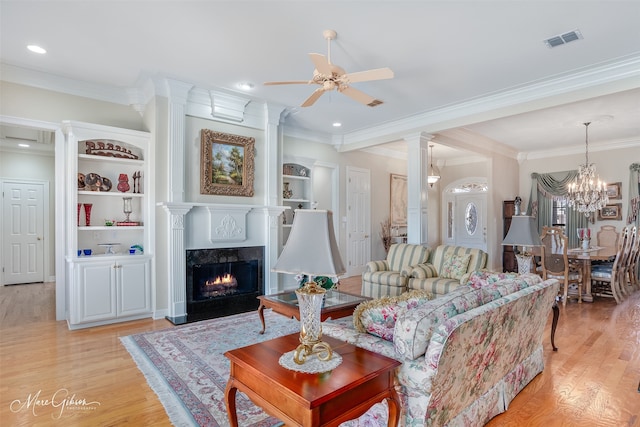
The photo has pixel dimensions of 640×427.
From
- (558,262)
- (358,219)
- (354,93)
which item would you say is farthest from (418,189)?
(354,93)

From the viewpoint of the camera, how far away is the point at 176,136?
4.48 metres

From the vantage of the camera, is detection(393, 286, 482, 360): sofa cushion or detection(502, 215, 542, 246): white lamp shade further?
detection(502, 215, 542, 246): white lamp shade

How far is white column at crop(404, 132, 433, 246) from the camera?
5.64 m

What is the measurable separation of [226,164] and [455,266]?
3.47 meters

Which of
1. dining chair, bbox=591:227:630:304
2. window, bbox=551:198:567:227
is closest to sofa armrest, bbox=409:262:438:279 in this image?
dining chair, bbox=591:227:630:304

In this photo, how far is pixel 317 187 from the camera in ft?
23.0

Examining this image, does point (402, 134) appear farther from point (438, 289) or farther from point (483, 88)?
point (438, 289)

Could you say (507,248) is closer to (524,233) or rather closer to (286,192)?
(524,233)

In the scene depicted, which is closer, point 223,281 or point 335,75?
point 335,75

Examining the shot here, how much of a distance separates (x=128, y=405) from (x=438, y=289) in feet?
11.5

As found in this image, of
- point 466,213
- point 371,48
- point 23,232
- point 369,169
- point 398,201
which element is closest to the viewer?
point 371,48

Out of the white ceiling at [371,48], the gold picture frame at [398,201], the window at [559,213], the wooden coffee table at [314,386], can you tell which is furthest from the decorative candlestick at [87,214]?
the window at [559,213]

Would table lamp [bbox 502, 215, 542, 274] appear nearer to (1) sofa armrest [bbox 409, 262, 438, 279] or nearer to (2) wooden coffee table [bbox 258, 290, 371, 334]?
(1) sofa armrest [bbox 409, 262, 438, 279]

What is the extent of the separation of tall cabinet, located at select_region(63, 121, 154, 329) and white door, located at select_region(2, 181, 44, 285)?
346 centimetres
